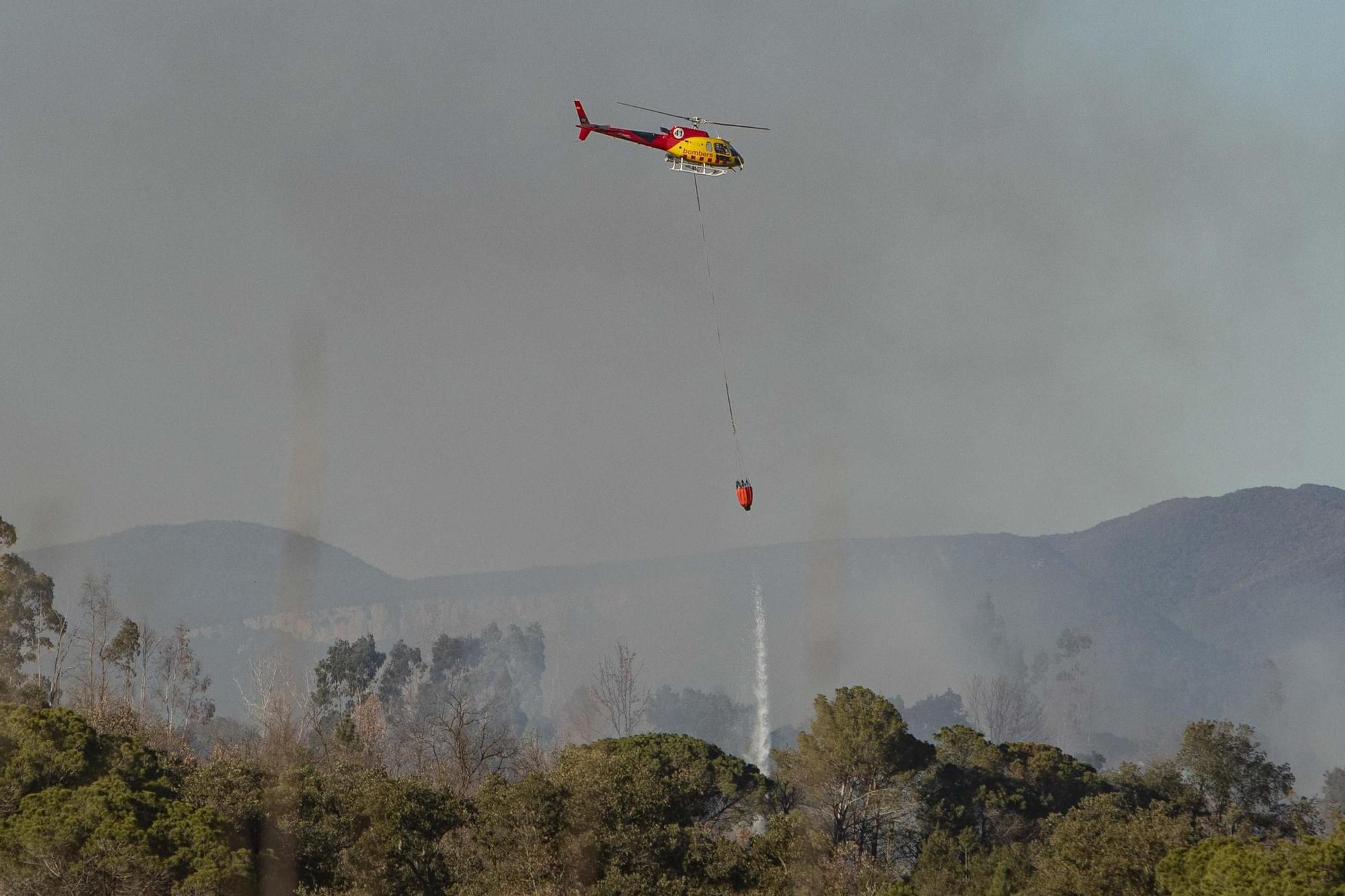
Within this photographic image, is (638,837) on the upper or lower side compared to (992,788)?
lower

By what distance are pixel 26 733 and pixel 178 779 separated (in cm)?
719

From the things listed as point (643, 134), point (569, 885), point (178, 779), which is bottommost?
point (569, 885)

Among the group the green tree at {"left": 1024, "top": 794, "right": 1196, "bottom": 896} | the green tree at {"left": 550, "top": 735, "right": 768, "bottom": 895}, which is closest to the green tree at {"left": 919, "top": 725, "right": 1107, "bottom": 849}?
the green tree at {"left": 1024, "top": 794, "right": 1196, "bottom": 896}

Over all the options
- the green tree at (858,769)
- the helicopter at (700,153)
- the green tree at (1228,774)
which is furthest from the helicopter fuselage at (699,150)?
the green tree at (1228,774)

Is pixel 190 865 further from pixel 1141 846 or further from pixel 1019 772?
pixel 1019 772

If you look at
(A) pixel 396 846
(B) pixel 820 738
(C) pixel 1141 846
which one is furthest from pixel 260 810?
(B) pixel 820 738

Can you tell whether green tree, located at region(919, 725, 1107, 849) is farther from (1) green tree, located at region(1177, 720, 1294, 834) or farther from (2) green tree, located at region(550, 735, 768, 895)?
(2) green tree, located at region(550, 735, 768, 895)

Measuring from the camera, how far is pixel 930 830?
100000 mm

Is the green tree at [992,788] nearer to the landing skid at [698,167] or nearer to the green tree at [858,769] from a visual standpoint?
Result: the green tree at [858,769]

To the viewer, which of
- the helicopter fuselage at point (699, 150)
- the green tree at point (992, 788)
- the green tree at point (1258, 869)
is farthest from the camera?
the green tree at point (992, 788)

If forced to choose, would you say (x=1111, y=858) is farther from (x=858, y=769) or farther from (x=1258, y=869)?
(x=858, y=769)

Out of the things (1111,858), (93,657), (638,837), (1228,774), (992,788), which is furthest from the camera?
(93,657)

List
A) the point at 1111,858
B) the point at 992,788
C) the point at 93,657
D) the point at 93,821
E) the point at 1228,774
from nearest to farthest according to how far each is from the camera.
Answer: the point at 93,821
the point at 1111,858
the point at 992,788
the point at 1228,774
the point at 93,657

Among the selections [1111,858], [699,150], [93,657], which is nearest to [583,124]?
[699,150]
